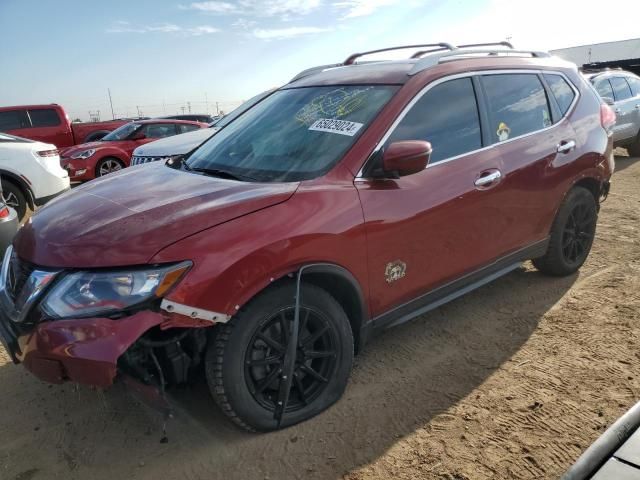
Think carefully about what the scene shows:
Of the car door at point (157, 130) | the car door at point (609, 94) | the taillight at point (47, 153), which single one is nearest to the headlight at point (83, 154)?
the car door at point (157, 130)

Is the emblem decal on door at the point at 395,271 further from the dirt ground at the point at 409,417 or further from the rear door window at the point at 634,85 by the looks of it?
the rear door window at the point at 634,85

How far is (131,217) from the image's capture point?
243 centimetres

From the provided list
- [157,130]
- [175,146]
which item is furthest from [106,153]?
[175,146]

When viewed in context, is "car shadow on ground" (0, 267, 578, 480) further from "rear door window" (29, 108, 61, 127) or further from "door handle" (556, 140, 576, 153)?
"rear door window" (29, 108, 61, 127)

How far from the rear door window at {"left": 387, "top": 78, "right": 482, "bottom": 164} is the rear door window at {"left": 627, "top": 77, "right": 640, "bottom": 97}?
30.7 ft

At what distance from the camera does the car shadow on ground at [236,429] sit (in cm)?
245

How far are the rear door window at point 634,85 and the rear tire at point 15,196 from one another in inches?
449

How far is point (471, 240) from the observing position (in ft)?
10.8

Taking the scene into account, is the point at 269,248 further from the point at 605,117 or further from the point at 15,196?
the point at 15,196

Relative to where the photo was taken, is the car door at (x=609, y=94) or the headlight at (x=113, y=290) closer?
the headlight at (x=113, y=290)

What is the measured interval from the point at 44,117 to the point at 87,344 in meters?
13.6

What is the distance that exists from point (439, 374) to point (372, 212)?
1110mm

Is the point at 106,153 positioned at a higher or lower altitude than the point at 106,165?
higher

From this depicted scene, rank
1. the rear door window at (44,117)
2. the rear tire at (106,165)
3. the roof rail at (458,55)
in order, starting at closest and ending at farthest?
the roof rail at (458,55)
the rear tire at (106,165)
the rear door window at (44,117)
